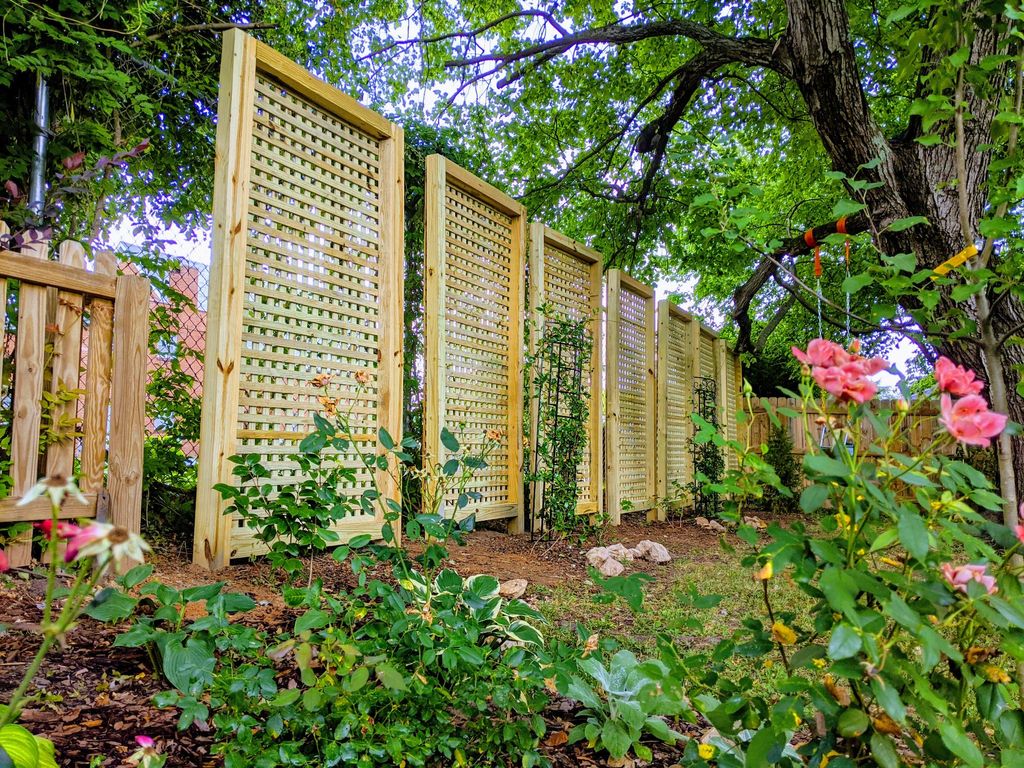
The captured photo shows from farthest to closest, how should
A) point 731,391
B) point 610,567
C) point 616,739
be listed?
point 731,391, point 610,567, point 616,739

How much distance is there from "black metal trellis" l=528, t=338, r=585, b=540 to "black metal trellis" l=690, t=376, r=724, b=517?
6.75ft

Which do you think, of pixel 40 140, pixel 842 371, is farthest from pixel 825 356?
pixel 40 140

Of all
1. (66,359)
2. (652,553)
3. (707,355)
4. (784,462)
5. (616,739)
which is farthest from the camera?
(707,355)

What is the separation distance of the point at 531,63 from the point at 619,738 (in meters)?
5.38

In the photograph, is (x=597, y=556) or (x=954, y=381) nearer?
(x=954, y=381)

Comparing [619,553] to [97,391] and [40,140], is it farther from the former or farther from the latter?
[40,140]

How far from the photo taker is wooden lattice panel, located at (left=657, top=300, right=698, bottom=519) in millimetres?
6059

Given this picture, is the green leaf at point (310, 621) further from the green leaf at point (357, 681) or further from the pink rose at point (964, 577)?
the pink rose at point (964, 577)

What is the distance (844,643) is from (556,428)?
351 cm

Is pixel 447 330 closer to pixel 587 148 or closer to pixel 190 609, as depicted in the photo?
pixel 190 609

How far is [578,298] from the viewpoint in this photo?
508cm

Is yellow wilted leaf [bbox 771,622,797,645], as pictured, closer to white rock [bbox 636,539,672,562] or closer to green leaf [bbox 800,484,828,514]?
green leaf [bbox 800,484,828,514]

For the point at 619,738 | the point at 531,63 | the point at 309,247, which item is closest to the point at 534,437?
the point at 309,247

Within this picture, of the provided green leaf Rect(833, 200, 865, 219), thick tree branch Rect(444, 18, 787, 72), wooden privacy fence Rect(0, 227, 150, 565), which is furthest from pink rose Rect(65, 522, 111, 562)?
thick tree branch Rect(444, 18, 787, 72)
